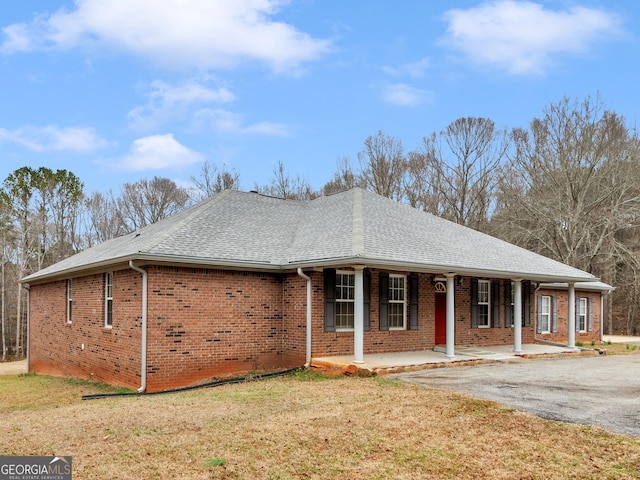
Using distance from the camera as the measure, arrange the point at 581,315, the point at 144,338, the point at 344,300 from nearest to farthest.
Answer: the point at 144,338
the point at 344,300
the point at 581,315

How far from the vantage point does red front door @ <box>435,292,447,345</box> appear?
16.5m

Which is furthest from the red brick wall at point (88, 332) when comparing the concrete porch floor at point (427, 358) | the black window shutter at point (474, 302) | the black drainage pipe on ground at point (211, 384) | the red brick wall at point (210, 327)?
the black window shutter at point (474, 302)

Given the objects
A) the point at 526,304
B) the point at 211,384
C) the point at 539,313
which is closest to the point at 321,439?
the point at 211,384

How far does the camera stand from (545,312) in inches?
887

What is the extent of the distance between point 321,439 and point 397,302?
29.1 ft

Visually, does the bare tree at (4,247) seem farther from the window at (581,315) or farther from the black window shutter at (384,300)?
the window at (581,315)

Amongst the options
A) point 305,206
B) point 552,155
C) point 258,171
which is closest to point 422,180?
point 552,155

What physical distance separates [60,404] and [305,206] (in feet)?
34.6

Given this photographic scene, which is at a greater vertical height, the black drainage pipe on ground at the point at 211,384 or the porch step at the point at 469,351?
the porch step at the point at 469,351

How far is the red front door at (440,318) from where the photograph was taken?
16484 millimetres

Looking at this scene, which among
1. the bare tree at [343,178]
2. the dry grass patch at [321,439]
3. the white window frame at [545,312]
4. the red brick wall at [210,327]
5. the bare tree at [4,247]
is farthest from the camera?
the bare tree at [343,178]

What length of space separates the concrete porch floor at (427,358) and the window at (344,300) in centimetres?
90

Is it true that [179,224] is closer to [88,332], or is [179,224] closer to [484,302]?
[88,332]

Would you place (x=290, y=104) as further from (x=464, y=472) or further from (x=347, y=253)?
(x=464, y=472)
